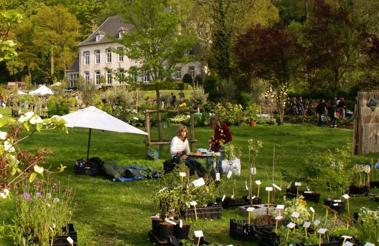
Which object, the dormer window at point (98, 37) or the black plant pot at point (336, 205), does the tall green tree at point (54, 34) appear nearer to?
the dormer window at point (98, 37)

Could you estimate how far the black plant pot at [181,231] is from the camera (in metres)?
7.34

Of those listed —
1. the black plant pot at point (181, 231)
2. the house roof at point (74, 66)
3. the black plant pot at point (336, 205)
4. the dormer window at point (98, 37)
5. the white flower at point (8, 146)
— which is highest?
the dormer window at point (98, 37)

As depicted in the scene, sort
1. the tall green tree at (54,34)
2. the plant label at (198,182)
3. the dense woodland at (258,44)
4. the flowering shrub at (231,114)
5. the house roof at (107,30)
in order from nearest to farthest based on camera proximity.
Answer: the plant label at (198,182) < the dense woodland at (258,44) < the flowering shrub at (231,114) < the house roof at (107,30) < the tall green tree at (54,34)

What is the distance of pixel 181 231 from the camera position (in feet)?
24.1

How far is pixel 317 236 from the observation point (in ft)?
22.2

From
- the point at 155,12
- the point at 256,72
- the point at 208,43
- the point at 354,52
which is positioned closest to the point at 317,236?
the point at 155,12

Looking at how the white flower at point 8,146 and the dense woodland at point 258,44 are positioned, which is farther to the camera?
the dense woodland at point 258,44

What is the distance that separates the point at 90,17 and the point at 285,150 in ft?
239

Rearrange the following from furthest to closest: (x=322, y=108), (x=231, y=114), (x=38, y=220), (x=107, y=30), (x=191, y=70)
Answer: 1. (x=107, y=30)
2. (x=191, y=70)
3. (x=231, y=114)
4. (x=322, y=108)
5. (x=38, y=220)

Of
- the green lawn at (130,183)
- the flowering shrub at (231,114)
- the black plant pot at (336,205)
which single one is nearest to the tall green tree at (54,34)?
the flowering shrub at (231,114)

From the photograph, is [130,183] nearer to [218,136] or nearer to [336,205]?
[218,136]

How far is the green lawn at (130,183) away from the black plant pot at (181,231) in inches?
21.1

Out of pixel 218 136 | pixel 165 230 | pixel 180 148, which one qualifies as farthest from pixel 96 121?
pixel 165 230

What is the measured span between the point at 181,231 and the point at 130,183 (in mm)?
4867
